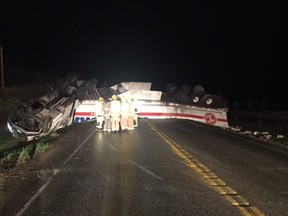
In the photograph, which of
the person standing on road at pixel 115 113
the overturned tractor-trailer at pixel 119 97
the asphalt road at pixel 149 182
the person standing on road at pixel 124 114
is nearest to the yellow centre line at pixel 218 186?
the asphalt road at pixel 149 182

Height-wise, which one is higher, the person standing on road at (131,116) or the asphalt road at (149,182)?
the person standing on road at (131,116)

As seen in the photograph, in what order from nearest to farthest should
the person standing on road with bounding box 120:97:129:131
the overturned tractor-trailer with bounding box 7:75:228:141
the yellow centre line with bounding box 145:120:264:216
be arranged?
the yellow centre line with bounding box 145:120:264:216 → the person standing on road with bounding box 120:97:129:131 → the overturned tractor-trailer with bounding box 7:75:228:141

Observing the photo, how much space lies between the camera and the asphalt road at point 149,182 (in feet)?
21.4

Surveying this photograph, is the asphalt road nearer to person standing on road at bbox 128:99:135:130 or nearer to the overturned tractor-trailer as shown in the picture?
person standing on road at bbox 128:99:135:130

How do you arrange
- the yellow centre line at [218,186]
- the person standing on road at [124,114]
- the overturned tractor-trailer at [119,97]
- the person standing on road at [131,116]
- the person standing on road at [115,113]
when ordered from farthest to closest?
the overturned tractor-trailer at [119,97] → the person standing on road at [131,116] → the person standing on road at [124,114] → the person standing on road at [115,113] → the yellow centre line at [218,186]

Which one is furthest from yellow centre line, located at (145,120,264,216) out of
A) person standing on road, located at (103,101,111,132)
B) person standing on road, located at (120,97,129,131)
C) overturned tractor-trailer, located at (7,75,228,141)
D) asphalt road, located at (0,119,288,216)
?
overturned tractor-trailer, located at (7,75,228,141)

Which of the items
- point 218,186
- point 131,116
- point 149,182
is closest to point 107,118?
point 131,116

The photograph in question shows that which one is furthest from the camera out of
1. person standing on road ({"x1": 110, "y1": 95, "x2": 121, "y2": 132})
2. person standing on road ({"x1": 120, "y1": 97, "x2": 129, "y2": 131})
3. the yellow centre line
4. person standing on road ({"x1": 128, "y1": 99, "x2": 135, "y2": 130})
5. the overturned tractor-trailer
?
the overturned tractor-trailer

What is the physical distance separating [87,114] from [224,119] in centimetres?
921

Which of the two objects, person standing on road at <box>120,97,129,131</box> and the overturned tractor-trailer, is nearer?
person standing on road at <box>120,97,129,131</box>

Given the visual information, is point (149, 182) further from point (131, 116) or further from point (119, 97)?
point (119, 97)

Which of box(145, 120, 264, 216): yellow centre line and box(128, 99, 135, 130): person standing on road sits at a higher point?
box(128, 99, 135, 130): person standing on road

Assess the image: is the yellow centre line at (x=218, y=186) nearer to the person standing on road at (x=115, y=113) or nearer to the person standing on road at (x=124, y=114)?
the person standing on road at (x=115, y=113)

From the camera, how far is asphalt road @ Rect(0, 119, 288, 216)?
6.54 m
